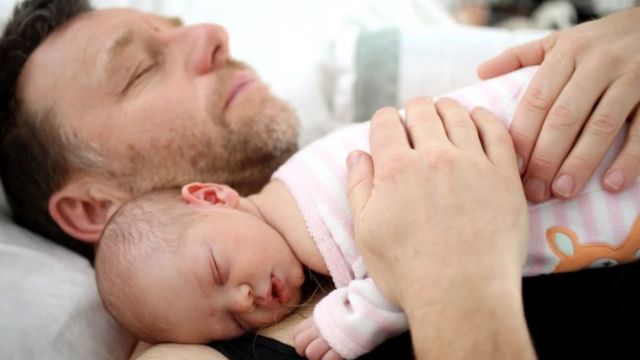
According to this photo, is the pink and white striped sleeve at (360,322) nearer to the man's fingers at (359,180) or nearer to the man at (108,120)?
the man's fingers at (359,180)

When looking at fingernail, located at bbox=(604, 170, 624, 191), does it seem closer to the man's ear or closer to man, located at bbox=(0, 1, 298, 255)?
man, located at bbox=(0, 1, 298, 255)

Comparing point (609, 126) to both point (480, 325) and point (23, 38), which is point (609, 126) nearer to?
point (480, 325)

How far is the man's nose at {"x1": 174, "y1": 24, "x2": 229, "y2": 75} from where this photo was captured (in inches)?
51.6

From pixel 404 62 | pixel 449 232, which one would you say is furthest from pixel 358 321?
pixel 404 62

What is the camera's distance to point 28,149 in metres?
1.26

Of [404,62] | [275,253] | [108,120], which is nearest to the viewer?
[275,253]

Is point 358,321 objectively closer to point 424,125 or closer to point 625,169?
point 424,125

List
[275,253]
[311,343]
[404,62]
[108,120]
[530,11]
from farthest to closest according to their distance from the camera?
1. [530,11]
2. [404,62]
3. [108,120]
4. [275,253]
5. [311,343]

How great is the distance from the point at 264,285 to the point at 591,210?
1.59 ft

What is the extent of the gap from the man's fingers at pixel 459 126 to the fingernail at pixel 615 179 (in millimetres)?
179

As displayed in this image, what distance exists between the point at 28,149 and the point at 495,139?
0.97m

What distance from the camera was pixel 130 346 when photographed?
108 centimetres

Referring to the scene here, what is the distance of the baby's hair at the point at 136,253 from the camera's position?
897mm

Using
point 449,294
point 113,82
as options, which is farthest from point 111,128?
point 449,294
